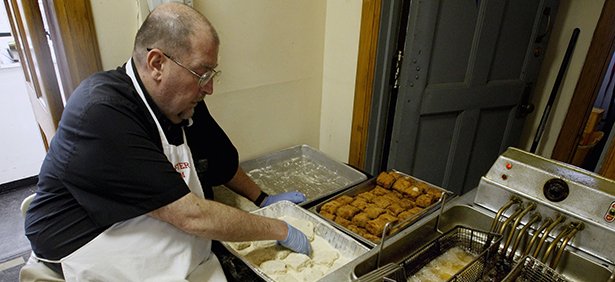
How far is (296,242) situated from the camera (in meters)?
1.35

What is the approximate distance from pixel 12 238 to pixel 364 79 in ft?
9.97

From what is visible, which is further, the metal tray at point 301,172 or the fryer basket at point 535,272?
the metal tray at point 301,172

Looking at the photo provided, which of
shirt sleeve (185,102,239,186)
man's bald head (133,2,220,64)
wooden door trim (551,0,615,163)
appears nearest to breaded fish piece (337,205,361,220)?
shirt sleeve (185,102,239,186)

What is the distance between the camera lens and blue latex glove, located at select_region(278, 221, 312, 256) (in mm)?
1341

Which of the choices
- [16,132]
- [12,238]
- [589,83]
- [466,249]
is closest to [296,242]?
[466,249]

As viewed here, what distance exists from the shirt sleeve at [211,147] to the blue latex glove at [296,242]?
54 centimetres

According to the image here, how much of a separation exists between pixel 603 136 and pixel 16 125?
18.8ft

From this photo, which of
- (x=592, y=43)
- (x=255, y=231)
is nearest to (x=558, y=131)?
(x=592, y=43)

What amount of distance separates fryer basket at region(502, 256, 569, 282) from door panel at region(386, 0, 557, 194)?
3.98 feet

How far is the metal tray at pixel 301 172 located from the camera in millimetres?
2010

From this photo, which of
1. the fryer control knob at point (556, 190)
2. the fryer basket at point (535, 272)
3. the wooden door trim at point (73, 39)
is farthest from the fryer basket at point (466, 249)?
the wooden door trim at point (73, 39)

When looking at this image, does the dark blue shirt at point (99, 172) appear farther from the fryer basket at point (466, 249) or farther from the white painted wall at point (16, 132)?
the white painted wall at point (16, 132)

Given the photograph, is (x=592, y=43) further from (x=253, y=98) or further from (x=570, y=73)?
(x=253, y=98)

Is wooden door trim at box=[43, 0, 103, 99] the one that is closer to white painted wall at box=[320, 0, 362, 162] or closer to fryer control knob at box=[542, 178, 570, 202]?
white painted wall at box=[320, 0, 362, 162]
